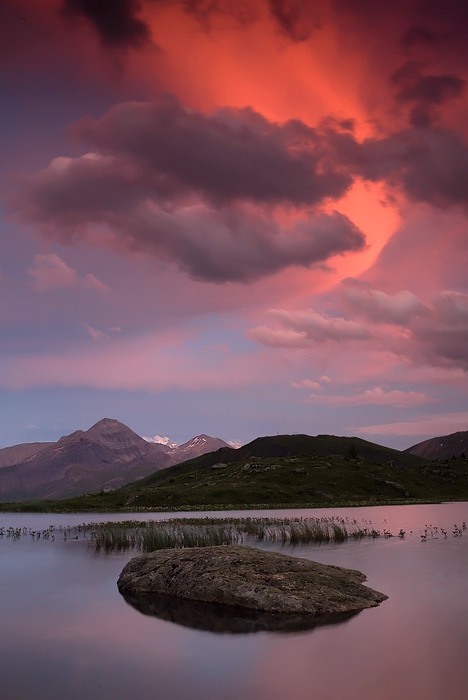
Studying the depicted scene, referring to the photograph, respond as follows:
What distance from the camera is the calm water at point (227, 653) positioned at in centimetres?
1480

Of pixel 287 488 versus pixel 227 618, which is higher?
pixel 227 618

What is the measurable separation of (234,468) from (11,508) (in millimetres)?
72083

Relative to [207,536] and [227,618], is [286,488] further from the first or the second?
[227,618]

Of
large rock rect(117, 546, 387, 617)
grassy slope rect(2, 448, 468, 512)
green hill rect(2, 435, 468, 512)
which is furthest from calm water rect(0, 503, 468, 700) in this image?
grassy slope rect(2, 448, 468, 512)

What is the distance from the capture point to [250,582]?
2492 centimetres

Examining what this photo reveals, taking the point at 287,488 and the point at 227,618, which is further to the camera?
the point at 287,488

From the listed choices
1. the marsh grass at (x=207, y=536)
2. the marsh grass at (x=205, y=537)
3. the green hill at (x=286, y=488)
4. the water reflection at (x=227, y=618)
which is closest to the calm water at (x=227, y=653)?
the water reflection at (x=227, y=618)

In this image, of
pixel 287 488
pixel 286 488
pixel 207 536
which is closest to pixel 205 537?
pixel 207 536

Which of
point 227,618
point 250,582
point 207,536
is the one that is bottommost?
point 207,536

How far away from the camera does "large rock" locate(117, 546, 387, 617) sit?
76.1 feet

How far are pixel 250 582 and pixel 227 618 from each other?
3.14 meters

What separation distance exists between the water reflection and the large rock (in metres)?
0.57

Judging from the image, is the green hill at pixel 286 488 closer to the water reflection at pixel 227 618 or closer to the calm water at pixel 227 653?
the calm water at pixel 227 653

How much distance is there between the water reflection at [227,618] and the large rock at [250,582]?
1.87 ft
